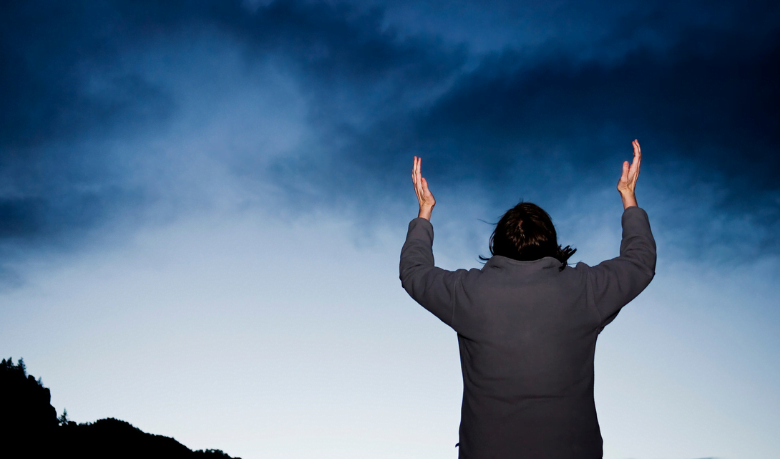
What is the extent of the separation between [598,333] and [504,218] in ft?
2.95

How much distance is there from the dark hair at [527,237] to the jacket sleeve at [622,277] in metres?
0.22

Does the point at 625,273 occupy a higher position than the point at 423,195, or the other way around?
the point at 423,195

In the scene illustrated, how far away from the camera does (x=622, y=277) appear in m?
2.99

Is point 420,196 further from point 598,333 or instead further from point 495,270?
point 598,333

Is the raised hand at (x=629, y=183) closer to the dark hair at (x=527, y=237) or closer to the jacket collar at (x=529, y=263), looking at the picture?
the dark hair at (x=527, y=237)

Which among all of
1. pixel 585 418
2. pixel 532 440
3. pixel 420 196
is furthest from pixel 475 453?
pixel 420 196

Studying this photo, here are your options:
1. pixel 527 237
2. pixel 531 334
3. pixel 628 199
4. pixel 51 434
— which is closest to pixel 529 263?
pixel 527 237

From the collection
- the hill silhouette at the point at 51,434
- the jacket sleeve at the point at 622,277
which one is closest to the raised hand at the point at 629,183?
the jacket sleeve at the point at 622,277

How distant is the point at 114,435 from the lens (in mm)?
42312

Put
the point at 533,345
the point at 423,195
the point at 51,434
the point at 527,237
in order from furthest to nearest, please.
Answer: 1. the point at 51,434
2. the point at 423,195
3. the point at 527,237
4. the point at 533,345

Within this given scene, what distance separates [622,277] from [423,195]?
1706 mm

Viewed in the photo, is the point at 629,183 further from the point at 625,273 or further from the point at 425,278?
the point at 425,278

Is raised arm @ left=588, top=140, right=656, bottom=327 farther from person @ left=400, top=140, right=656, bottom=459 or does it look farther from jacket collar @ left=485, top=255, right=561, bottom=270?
jacket collar @ left=485, top=255, right=561, bottom=270

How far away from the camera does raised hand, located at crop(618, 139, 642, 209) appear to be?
150 inches
